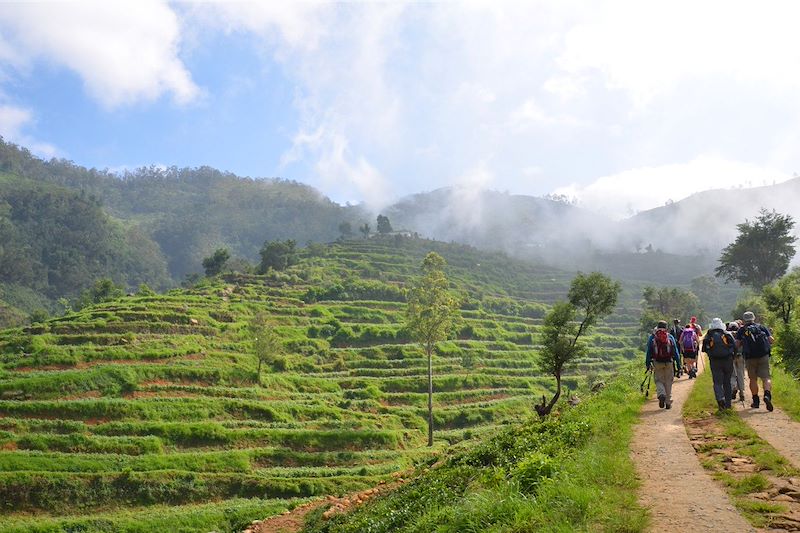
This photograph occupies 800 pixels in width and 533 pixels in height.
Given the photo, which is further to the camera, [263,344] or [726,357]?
[263,344]

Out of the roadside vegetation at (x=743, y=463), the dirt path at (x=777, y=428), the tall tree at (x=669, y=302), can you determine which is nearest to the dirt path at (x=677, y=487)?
the roadside vegetation at (x=743, y=463)

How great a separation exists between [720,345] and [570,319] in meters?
23.0

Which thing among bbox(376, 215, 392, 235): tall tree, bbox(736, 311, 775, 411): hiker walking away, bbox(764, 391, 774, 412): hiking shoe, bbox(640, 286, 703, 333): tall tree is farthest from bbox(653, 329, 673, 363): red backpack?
bbox(376, 215, 392, 235): tall tree

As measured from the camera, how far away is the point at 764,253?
58.2m

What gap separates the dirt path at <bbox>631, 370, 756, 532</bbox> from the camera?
19.4ft

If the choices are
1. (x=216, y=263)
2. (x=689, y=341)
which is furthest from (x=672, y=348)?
(x=216, y=263)

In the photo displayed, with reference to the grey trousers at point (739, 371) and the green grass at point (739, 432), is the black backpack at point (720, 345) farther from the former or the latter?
the grey trousers at point (739, 371)

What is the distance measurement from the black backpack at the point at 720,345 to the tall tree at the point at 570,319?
20.4 m

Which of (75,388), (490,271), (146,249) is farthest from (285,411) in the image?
(146,249)

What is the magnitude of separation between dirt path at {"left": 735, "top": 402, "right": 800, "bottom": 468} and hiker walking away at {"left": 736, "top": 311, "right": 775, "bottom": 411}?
Answer: 0.64 m

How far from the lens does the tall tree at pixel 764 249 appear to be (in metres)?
57.3

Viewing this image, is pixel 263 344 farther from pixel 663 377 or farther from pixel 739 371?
pixel 739 371

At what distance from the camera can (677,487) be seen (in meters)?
7.21

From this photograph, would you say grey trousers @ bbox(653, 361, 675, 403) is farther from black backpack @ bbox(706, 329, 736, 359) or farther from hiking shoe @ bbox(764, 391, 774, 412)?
hiking shoe @ bbox(764, 391, 774, 412)
